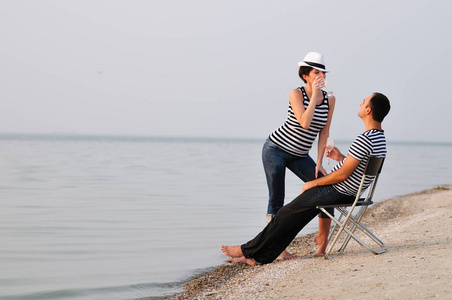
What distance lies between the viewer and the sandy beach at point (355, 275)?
12.6ft

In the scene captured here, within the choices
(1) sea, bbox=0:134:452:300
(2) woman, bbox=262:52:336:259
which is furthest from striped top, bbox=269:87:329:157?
(1) sea, bbox=0:134:452:300

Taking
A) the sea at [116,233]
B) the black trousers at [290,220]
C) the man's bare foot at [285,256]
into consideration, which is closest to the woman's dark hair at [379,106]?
the black trousers at [290,220]

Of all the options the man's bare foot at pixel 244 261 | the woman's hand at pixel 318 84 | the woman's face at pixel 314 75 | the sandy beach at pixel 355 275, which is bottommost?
the man's bare foot at pixel 244 261

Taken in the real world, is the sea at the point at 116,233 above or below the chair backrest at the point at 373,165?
below

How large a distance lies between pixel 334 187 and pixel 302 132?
63cm

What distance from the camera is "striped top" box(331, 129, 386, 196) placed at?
4.78 metres

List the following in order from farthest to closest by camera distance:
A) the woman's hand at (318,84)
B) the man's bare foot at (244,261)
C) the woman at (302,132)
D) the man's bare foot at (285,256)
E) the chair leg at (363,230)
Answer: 1. the man's bare foot at (285,256)
2. the man's bare foot at (244,261)
3. the chair leg at (363,230)
4. the woman at (302,132)
5. the woman's hand at (318,84)

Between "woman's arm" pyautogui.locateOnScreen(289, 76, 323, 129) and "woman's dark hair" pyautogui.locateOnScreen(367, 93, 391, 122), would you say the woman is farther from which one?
"woman's dark hair" pyautogui.locateOnScreen(367, 93, 391, 122)

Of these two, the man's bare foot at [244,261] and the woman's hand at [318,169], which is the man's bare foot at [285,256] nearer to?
the man's bare foot at [244,261]

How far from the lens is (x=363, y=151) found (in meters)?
4.77

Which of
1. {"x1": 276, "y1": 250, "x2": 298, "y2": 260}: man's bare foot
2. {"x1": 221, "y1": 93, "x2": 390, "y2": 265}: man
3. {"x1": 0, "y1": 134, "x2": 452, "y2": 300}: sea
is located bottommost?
{"x1": 0, "y1": 134, "x2": 452, "y2": 300}: sea

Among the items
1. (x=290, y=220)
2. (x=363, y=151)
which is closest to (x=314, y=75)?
(x=363, y=151)

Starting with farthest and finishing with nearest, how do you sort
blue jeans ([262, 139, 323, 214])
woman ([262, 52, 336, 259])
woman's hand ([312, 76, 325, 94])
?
blue jeans ([262, 139, 323, 214]) → woman ([262, 52, 336, 259]) → woman's hand ([312, 76, 325, 94])

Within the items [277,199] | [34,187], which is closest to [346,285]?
[277,199]
